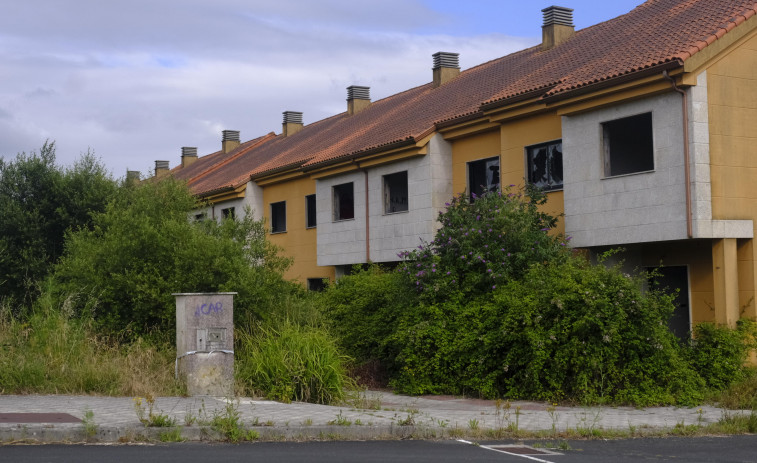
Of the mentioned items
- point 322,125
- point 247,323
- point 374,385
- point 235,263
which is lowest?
point 374,385

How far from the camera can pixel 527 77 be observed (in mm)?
21797

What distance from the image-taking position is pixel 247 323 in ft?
54.0

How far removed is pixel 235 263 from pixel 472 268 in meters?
4.45

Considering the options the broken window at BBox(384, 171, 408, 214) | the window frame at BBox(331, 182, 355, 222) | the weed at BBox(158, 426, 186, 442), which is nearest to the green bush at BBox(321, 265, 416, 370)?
the broken window at BBox(384, 171, 408, 214)

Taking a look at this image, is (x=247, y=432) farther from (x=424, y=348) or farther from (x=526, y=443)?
(x=424, y=348)

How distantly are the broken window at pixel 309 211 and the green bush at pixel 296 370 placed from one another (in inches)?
623

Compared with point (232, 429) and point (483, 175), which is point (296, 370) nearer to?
point (232, 429)

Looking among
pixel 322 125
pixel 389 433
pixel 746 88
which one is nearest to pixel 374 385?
pixel 389 433

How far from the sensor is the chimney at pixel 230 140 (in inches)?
1902

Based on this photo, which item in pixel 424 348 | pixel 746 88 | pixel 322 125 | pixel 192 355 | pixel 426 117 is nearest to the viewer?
pixel 192 355

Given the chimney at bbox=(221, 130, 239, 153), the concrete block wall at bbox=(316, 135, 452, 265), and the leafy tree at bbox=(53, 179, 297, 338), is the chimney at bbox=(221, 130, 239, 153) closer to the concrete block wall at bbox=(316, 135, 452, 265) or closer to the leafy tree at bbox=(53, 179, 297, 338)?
the concrete block wall at bbox=(316, 135, 452, 265)

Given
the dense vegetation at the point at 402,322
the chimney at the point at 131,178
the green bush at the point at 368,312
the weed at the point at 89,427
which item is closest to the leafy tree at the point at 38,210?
the chimney at the point at 131,178

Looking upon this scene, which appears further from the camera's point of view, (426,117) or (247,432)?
(426,117)

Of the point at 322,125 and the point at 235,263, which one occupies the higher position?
the point at 322,125
